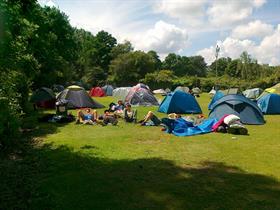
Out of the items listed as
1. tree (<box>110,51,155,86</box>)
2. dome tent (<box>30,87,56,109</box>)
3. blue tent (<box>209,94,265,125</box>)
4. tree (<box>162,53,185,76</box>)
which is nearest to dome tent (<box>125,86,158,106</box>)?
dome tent (<box>30,87,56,109</box>)

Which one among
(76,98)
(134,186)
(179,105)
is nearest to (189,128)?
(134,186)

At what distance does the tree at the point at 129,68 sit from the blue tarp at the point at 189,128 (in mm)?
51628

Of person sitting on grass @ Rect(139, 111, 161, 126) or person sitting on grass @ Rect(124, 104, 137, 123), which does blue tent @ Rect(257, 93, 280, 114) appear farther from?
person sitting on grass @ Rect(124, 104, 137, 123)

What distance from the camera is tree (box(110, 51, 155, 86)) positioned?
6606cm

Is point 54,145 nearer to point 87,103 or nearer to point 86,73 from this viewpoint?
point 87,103

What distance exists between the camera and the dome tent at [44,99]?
23.2 metres

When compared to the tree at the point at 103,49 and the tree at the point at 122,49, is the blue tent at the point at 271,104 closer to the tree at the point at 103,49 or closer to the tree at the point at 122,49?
the tree at the point at 122,49

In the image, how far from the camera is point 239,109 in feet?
52.7

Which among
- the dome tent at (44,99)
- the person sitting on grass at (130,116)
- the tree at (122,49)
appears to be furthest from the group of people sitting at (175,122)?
the tree at (122,49)

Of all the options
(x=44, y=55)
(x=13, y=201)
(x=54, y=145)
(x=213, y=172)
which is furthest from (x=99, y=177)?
(x=44, y=55)

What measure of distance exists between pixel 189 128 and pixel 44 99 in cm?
1277

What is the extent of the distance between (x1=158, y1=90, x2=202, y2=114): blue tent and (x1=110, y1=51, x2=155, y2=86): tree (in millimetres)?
44076

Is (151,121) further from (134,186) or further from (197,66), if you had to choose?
(197,66)

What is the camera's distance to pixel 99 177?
25.6 ft
